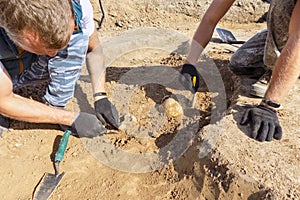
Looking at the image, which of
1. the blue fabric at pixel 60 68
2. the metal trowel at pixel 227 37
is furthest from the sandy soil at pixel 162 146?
the metal trowel at pixel 227 37

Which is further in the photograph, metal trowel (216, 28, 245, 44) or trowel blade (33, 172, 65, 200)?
metal trowel (216, 28, 245, 44)

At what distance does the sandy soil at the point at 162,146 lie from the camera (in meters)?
1.98

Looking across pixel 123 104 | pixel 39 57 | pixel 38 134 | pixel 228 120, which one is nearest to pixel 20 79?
pixel 39 57

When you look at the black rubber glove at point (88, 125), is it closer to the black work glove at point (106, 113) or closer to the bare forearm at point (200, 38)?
the black work glove at point (106, 113)

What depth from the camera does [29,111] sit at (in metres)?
2.12

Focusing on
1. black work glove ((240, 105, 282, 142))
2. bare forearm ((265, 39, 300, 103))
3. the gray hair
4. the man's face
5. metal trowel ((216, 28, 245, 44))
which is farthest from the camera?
metal trowel ((216, 28, 245, 44))

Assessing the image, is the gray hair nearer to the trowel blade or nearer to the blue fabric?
the blue fabric

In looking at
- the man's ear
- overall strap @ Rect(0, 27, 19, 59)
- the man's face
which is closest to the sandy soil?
overall strap @ Rect(0, 27, 19, 59)

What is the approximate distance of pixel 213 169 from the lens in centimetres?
204

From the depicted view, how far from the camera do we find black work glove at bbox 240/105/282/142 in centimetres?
208

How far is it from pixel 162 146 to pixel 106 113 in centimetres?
43

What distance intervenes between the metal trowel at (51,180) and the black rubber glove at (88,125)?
0.08m

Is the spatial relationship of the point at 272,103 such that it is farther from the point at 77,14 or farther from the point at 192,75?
the point at 77,14

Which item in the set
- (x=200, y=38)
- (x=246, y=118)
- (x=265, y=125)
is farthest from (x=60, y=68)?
(x=265, y=125)
